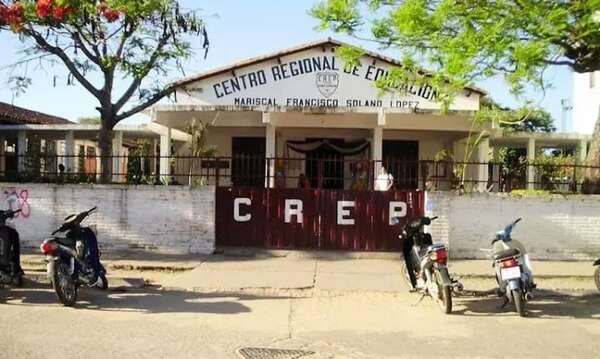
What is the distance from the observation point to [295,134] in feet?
70.5

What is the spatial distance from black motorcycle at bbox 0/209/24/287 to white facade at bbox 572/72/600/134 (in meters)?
28.6

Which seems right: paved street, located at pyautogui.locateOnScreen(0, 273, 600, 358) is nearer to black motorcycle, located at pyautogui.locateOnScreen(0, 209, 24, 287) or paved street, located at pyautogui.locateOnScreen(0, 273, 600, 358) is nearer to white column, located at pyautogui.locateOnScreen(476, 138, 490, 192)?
black motorcycle, located at pyautogui.locateOnScreen(0, 209, 24, 287)

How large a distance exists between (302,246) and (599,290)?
18.9ft

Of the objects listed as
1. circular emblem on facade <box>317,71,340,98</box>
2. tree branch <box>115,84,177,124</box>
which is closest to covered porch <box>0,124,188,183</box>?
tree branch <box>115,84,177,124</box>

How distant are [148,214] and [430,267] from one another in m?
6.84

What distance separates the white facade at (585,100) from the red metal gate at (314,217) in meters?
21.9

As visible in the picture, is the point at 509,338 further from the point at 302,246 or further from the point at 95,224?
the point at 95,224

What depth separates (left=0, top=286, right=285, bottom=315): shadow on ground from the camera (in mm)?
8648

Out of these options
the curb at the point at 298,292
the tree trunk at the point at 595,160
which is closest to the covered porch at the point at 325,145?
the tree trunk at the point at 595,160

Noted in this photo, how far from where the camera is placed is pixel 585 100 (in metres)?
33.8

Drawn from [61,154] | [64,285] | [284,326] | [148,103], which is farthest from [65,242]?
[61,154]

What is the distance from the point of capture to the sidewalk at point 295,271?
413 inches

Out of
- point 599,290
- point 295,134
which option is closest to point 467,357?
point 599,290

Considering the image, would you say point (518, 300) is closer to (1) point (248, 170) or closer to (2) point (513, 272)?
(2) point (513, 272)
